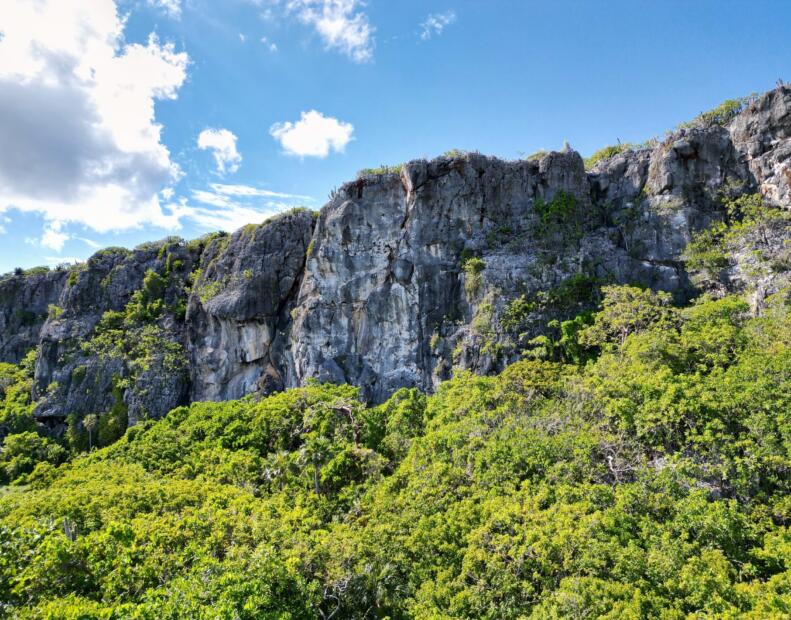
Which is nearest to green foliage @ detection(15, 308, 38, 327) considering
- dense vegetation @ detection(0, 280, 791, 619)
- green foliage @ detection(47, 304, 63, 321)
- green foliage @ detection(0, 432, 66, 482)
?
green foliage @ detection(47, 304, 63, 321)

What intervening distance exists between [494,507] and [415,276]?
22255mm

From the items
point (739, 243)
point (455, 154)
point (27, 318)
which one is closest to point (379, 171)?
point (455, 154)

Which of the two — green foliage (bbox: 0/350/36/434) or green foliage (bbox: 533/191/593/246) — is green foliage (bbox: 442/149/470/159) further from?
green foliage (bbox: 0/350/36/434)

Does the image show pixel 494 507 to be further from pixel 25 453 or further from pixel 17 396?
pixel 17 396

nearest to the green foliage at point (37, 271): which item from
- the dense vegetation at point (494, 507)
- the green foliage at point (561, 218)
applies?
the dense vegetation at point (494, 507)

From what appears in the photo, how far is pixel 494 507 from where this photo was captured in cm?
1777

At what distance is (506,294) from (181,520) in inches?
960

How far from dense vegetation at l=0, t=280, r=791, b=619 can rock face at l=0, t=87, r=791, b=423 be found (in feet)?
19.3

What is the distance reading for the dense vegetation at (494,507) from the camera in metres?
13.2

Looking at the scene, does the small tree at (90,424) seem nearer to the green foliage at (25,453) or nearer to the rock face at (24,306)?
the green foliage at (25,453)

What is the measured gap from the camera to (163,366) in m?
44.6

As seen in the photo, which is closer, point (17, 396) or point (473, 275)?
point (473, 275)

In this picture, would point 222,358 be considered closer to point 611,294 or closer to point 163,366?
point 163,366

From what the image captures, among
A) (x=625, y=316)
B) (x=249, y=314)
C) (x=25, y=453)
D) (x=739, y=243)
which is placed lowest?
(x=25, y=453)
